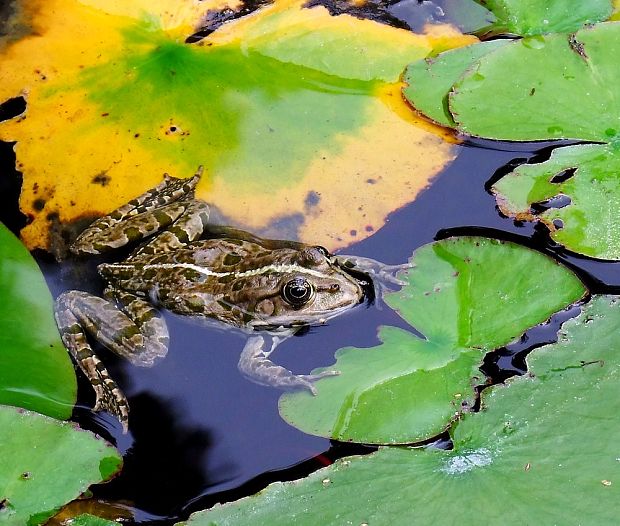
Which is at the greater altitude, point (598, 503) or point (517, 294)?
point (517, 294)

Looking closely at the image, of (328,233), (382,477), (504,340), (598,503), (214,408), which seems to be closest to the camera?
(598,503)

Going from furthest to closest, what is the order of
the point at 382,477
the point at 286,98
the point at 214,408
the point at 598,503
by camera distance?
the point at 286,98, the point at 214,408, the point at 382,477, the point at 598,503

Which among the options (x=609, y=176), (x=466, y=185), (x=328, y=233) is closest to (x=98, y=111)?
(x=328, y=233)

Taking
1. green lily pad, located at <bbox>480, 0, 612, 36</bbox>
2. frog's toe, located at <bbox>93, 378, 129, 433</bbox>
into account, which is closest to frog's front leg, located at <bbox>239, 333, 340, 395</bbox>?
frog's toe, located at <bbox>93, 378, 129, 433</bbox>

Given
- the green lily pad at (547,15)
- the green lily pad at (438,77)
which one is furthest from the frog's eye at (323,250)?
the green lily pad at (547,15)

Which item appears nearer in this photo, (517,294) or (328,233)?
(517,294)

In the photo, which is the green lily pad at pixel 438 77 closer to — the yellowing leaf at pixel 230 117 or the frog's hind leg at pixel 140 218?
the yellowing leaf at pixel 230 117

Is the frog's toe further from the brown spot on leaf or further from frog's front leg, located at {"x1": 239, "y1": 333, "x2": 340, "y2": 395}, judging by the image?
the brown spot on leaf

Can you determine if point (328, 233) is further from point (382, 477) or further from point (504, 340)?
point (382, 477)
